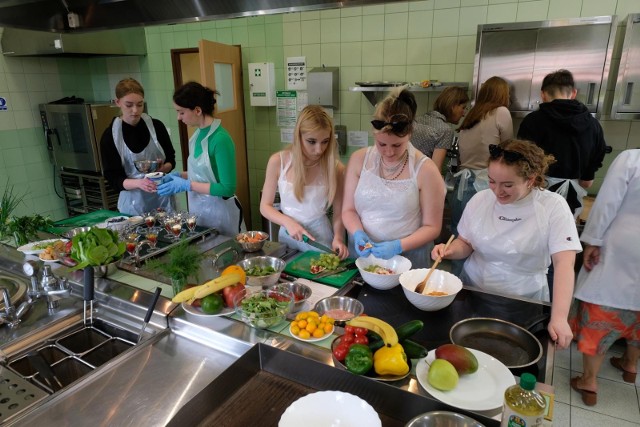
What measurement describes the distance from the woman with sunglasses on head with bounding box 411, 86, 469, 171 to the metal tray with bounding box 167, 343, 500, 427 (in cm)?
255

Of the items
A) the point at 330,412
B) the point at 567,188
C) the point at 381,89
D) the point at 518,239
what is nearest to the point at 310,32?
the point at 381,89

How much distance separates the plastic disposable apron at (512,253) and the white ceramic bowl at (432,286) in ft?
0.76

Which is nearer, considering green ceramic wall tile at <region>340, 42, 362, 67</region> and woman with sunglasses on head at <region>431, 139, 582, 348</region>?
woman with sunglasses on head at <region>431, 139, 582, 348</region>

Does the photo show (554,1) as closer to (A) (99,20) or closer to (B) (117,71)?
(A) (99,20)

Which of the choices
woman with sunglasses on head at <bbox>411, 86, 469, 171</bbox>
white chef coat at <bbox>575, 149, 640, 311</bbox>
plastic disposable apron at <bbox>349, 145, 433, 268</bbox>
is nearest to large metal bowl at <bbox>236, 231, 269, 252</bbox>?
plastic disposable apron at <bbox>349, 145, 433, 268</bbox>

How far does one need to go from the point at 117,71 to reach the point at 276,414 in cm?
517

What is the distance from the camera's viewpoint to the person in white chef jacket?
2.09 meters

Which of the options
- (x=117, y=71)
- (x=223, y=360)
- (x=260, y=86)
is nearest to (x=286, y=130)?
(x=260, y=86)

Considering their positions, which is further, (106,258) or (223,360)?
(106,258)

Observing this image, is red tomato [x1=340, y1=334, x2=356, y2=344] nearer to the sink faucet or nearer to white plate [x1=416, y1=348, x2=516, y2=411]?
white plate [x1=416, y1=348, x2=516, y2=411]

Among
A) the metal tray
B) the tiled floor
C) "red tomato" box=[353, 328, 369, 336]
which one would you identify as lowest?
the tiled floor

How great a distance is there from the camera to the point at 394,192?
2082mm

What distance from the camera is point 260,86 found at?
4461mm

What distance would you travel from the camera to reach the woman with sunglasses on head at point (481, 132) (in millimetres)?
3258
